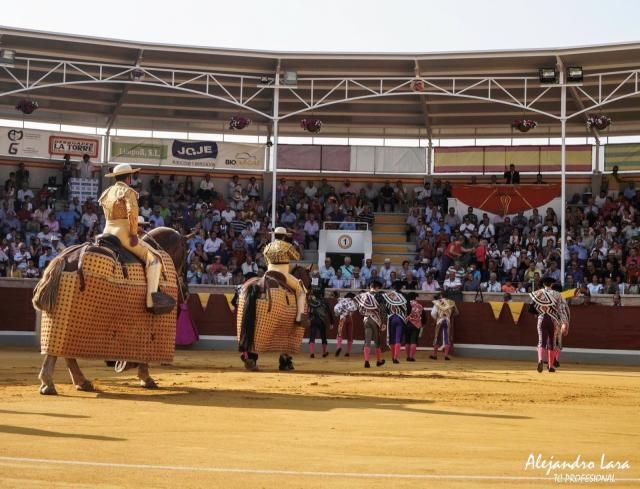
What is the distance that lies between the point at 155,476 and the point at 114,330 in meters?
5.19

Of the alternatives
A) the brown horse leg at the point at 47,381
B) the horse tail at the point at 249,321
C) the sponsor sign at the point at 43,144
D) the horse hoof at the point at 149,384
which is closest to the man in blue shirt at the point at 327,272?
the sponsor sign at the point at 43,144

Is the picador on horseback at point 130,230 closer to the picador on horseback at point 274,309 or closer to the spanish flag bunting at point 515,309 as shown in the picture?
the picador on horseback at point 274,309

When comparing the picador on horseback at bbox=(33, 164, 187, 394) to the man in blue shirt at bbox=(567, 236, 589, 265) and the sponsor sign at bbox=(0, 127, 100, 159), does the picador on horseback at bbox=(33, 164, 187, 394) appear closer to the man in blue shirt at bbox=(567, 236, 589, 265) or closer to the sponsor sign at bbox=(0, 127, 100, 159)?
the man in blue shirt at bbox=(567, 236, 589, 265)

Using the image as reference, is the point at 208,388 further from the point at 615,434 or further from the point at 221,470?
the point at 221,470

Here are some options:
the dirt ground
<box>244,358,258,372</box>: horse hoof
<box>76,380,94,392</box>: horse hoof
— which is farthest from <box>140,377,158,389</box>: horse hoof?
<box>244,358,258,372</box>: horse hoof

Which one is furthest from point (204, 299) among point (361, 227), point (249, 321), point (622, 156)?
point (622, 156)

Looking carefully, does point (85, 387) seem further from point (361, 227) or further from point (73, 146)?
point (73, 146)

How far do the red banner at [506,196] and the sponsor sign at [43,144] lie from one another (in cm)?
1083

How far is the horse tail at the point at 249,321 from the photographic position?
1464 centimetres

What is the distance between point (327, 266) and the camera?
25359 millimetres

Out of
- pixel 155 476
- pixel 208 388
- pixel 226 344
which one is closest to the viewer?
pixel 155 476

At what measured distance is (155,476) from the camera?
5.56m

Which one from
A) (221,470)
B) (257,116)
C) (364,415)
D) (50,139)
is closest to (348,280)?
(257,116)

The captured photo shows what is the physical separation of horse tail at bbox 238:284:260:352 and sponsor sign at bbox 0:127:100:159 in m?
17.3
